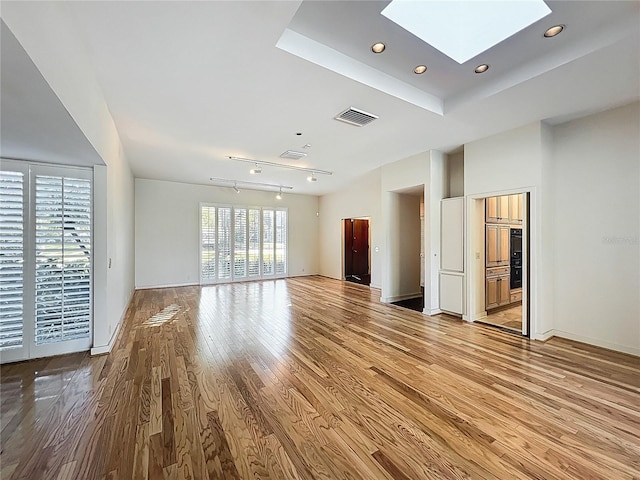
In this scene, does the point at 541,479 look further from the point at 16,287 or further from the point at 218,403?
the point at 16,287

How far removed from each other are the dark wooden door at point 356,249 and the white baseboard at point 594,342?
571 centimetres

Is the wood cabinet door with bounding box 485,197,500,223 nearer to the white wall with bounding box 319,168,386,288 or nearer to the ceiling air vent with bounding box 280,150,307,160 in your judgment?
the white wall with bounding box 319,168,386,288

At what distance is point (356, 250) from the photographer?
991cm

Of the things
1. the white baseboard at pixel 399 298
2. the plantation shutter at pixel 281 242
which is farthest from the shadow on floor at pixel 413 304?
the plantation shutter at pixel 281 242

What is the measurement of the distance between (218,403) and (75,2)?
10.2 ft

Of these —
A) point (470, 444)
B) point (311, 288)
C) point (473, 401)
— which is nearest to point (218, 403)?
point (470, 444)

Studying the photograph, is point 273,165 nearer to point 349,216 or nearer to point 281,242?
point 349,216

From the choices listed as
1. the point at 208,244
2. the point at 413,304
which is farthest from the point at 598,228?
the point at 208,244

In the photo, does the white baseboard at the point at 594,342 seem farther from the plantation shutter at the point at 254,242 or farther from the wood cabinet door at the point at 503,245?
the plantation shutter at the point at 254,242

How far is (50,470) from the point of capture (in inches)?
63.2

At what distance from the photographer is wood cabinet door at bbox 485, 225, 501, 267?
4.90m

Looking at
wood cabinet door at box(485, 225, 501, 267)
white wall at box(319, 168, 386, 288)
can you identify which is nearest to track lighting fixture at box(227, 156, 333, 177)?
white wall at box(319, 168, 386, 288)

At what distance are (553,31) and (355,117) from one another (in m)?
1.96

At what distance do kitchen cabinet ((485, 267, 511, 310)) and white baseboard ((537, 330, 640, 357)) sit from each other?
1.17m
